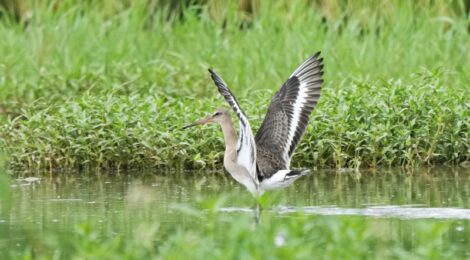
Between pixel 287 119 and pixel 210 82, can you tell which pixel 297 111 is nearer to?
pixel 287 119

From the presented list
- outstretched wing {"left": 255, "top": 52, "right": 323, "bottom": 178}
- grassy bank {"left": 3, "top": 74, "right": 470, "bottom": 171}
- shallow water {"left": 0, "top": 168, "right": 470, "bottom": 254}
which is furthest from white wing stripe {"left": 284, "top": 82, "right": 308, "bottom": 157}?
grassy bank {"left": 3, "top": 74, "right": 470, "bottom": 171}

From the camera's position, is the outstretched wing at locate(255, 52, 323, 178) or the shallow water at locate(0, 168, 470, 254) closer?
the shallow water at locate(0, 168, 470, 254)

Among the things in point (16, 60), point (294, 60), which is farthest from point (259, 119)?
point (16, 60)

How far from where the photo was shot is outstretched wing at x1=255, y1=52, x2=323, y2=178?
29.2ft

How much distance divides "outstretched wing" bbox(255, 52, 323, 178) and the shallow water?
0.86 feet

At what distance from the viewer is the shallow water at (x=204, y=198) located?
8.02m

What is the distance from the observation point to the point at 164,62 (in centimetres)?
1302

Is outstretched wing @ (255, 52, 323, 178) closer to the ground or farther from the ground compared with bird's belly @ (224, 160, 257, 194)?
farther from the ground

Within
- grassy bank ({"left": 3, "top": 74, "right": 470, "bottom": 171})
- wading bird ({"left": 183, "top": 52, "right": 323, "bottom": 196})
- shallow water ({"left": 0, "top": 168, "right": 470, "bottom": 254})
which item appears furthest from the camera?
grassy bank ({"left": 3, "top": 74, "right": 470, "bottom": 171})

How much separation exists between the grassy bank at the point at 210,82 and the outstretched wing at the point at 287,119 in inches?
43.3

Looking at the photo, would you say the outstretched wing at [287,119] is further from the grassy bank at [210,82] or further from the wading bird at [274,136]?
the grassy bank at [210,82]

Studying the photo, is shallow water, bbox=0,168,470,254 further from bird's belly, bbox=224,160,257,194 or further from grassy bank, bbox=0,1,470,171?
grassy bank, bbox=0,1,470,171

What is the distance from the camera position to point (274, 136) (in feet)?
29.9

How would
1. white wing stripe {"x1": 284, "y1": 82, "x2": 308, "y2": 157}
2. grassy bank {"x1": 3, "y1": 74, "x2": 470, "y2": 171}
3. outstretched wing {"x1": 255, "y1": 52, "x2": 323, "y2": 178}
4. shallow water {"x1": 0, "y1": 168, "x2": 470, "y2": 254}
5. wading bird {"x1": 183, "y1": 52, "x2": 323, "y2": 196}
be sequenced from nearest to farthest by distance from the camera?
1. shallow water {"x1": 0, "y1": 168, "x2": 470, "y2": 254}
2. wading bird {"x1": 183, "y1": 52, "x2": 323, "y2": 196}
3. outstretched wing {"x1": 255, "y1": 52, "x2": 323, "y2": 178}
4. white wing stripe {"x1": 284, "y1": 82, "x2": 308, "y2": 157}
5. grassy bank {"x1": 3, "y1": 74, "x2": 470, "y2": 171}
